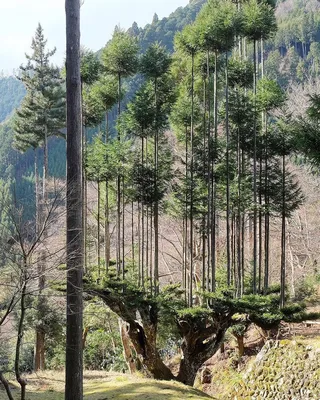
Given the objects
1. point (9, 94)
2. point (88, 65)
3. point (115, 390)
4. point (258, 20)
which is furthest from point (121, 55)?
point (9, 94)

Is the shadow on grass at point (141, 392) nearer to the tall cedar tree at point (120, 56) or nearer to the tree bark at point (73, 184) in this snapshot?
the tree bark at point (73, 184)

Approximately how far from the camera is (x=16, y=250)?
210 inches

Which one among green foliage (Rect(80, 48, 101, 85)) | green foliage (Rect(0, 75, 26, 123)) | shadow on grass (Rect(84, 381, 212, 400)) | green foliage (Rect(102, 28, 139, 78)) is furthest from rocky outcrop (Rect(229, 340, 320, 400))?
green foliage (Rect(0, 75, 26, 123))

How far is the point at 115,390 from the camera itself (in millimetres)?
7285

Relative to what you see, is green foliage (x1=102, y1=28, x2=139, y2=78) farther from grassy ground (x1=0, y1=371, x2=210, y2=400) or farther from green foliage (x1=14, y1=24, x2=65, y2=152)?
grassy ground (x1=0, y1=371, x2=210, y2=400)

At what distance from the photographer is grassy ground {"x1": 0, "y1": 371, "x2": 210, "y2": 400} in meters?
6.64

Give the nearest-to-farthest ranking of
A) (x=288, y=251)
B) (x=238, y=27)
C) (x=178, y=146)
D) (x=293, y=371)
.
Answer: (x=293, y=371), (x=238, y=27), (x=178, y=146), (x=288, y=251)

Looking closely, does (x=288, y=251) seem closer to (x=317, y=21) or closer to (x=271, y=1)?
(x=271, y=1)

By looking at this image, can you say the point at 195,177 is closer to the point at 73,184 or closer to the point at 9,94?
the point at 73,184

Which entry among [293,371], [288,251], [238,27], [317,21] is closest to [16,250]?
[293,371]

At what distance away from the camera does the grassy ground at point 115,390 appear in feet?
21.8

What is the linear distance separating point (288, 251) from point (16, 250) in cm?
1254

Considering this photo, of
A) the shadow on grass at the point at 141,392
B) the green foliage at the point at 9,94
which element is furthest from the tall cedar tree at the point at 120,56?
the green foliage at the point at 9,94

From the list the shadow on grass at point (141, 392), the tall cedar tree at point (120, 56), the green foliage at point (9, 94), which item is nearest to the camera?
the shadow on grass at point (141, 392)
